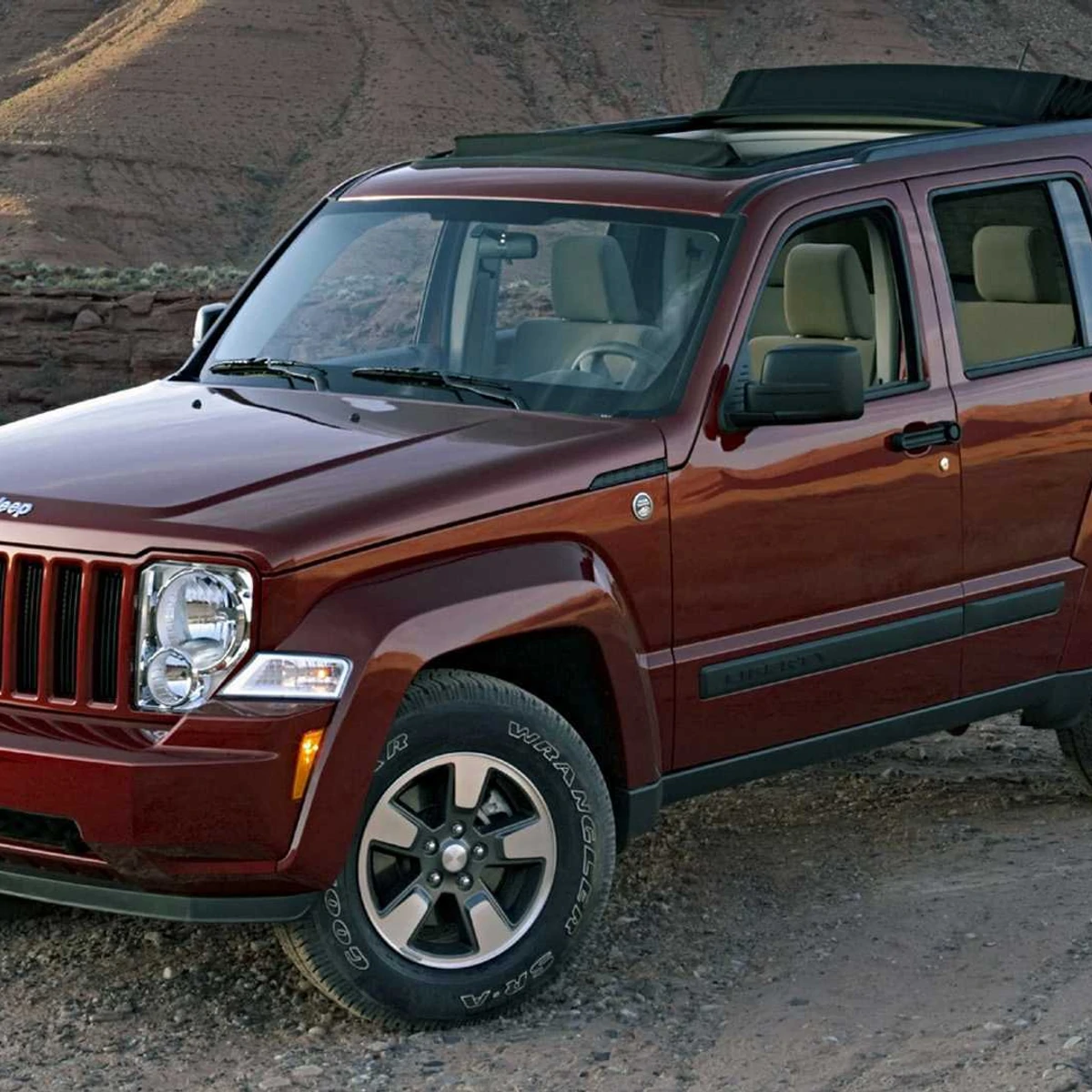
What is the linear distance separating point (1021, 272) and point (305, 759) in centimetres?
276

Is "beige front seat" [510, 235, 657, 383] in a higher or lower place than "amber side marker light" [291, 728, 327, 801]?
higher

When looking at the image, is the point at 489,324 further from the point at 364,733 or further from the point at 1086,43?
the point at 1086,43

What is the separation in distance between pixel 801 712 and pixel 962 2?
5894 centimetres

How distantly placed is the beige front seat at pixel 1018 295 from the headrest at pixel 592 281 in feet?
3.55

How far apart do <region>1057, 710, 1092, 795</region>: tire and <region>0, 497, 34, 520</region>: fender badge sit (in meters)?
3.20

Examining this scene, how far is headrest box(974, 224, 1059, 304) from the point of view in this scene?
5.93 metres

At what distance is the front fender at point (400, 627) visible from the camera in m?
4.20

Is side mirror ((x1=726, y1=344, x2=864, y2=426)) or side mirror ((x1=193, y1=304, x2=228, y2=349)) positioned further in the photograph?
side mirror ((x1=193, y1=304, x2=228, y2=349))

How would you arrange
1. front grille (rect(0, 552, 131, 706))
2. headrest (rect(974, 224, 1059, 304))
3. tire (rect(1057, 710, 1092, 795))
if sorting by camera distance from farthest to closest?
1. tire (rect(1057, 710, 1092, 795))
2. headrest (rect(974, 224, 1059, 304))
3. front grille (rect(0, 552, 131, 706))

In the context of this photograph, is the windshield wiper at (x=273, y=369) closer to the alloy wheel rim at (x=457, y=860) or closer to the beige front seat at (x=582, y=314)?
the beige front seat at (x=582, y=314)

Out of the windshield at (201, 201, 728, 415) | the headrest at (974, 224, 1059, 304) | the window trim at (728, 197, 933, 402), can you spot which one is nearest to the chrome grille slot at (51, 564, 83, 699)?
the windshield at (201, 201, 728, 415)

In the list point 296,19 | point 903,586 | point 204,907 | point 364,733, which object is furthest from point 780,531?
point 296,19

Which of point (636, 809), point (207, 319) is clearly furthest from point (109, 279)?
point (636, 809)

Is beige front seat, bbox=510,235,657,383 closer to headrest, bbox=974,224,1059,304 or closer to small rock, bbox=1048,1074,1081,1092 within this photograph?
headrest, bbox=974,224,1059,304
